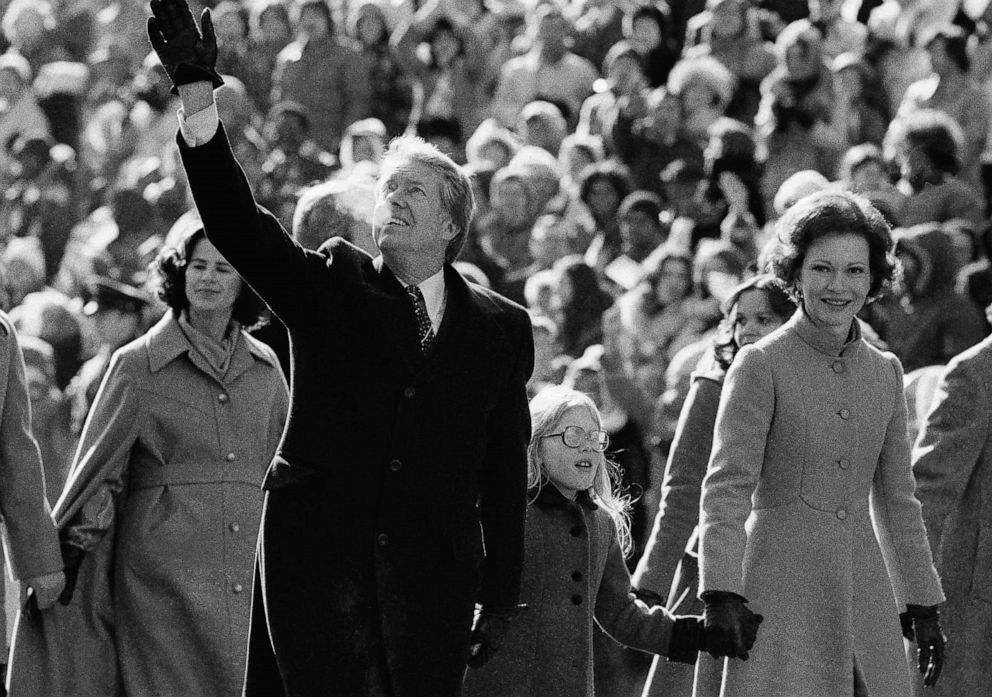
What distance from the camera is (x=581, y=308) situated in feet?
41.1

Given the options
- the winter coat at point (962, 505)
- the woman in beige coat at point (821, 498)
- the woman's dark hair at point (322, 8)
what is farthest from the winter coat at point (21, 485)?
the woman's dark hair at point (322, 8)

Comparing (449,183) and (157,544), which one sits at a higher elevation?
(449,183)

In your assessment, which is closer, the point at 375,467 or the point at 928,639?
the point at 375,467

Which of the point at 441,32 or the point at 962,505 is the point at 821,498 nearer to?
the point at 962,505

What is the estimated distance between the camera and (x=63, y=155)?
18672 millimetres

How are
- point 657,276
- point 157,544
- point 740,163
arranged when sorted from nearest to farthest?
point 157,544
point 657,276
point 740,163

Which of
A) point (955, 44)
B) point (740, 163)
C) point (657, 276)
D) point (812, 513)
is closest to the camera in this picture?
point (812, 513)

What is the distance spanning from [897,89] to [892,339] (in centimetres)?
421

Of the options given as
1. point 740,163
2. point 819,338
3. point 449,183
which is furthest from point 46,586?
point 740,163

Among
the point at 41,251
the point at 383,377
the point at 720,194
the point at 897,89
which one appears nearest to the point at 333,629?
the point at 383,377

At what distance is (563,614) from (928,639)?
41.0 inches

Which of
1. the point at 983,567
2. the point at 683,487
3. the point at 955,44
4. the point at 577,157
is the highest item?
the point at 955,44

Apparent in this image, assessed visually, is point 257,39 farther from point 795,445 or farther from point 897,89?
point 795,445

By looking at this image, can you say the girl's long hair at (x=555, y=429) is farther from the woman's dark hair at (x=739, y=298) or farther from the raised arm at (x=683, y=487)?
the woman's dark hair at (x=739, y=298)
